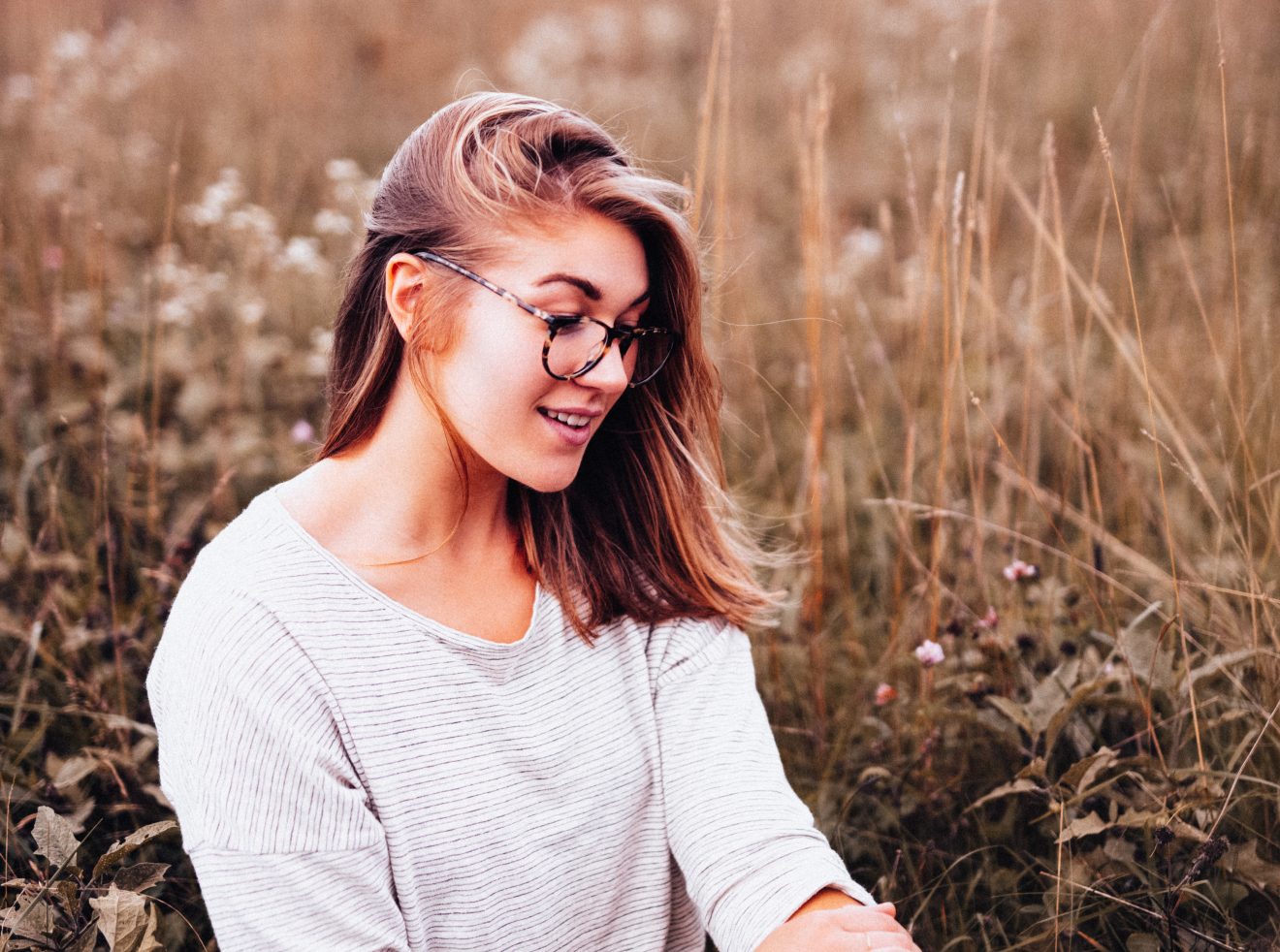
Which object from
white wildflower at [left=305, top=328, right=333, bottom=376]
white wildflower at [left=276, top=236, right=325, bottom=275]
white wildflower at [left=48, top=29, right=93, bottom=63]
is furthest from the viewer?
white wildflower at [left=48, top=29, right=93, bottom=63]

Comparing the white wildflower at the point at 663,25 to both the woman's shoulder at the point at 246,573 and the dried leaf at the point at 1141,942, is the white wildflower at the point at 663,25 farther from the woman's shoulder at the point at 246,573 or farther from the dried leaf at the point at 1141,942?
the dried leaf at the point at 1141,942

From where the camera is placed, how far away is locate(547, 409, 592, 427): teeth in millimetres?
1446

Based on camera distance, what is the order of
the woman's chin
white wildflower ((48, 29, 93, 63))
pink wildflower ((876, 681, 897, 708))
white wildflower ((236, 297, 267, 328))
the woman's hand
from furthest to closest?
white wildflower ((48, 29, 93, 63)), white wildflower ((236, 297, 267, 328)), pink wildflower ((876, 681, 897, 708)), the woman's chin, the woman's hand

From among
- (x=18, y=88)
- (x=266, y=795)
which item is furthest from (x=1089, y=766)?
(x=18, y=88)

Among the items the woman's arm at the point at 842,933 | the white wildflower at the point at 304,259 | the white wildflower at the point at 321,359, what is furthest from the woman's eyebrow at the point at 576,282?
the white wildflower at the point at 304,259

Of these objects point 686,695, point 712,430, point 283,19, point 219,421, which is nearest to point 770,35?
point 283,19

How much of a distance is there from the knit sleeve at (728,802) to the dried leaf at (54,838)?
0.80 m

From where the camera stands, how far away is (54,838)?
57.9 inches

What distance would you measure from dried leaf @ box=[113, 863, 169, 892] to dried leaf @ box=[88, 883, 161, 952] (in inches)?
3.1

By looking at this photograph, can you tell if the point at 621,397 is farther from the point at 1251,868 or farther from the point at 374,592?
the point at 1251,868

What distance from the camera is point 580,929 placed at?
5.03 feet

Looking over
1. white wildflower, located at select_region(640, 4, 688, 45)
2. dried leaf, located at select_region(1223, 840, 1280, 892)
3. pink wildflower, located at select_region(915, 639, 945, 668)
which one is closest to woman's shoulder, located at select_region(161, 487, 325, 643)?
pink wildflower, located at select_region(915, 639, 945, 668)

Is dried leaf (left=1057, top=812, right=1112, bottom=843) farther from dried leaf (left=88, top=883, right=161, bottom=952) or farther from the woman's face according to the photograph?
dried leaf (left=88, top=883, right=161, bottom=952)

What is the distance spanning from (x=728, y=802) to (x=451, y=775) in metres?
0.40
